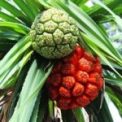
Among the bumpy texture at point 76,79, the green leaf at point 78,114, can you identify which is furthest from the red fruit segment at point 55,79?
the green leaf at point 78,114

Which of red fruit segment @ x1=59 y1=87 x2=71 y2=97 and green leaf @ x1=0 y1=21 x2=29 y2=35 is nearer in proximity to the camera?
red fruit segment @ x1=59 y1=87 x2=71 y2=97

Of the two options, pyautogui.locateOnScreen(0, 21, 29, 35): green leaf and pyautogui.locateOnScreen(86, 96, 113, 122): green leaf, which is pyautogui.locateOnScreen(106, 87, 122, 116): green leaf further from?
pyautogui.locateOnScreen(0, 21, 29, 35): green leaf

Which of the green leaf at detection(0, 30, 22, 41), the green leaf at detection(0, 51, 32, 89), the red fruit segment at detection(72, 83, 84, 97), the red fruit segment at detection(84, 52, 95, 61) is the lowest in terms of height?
the red fruit segment at detection(72, 83, 84, 97)

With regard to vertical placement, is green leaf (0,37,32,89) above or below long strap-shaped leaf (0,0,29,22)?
below

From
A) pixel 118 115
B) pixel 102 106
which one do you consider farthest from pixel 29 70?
pixel 118 115

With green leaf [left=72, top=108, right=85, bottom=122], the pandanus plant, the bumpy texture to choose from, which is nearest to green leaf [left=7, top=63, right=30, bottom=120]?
the pandanus plant

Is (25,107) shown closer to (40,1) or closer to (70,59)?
(70,59)
